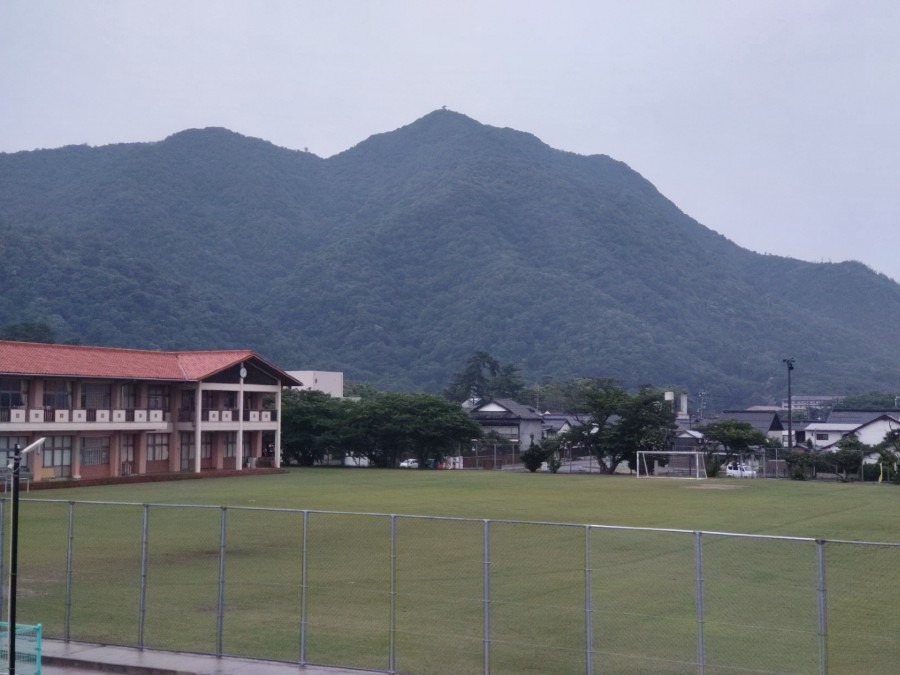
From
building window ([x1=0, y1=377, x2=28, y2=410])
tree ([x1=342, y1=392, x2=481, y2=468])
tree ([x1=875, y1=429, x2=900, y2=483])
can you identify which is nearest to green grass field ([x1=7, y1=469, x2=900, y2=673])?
building window ([x1=0, y1=377, x2=28, y2=410])

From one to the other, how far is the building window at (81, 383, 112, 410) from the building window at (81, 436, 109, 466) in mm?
1780

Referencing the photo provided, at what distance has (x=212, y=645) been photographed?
1437cm

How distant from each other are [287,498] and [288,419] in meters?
30.1

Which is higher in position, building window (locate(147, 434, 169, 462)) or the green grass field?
building window (locate(147, 434, 169, 462))

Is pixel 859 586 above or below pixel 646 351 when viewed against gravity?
below

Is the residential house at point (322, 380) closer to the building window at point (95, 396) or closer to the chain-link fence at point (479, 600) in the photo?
the building window at point (95, 396)

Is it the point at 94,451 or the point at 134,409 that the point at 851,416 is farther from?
the point at 94,451

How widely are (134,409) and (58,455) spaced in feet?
18.6

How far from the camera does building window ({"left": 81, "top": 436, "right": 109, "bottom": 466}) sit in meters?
53.1

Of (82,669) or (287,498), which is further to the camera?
(287,498)

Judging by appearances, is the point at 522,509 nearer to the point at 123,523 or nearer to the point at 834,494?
the point at 123,523

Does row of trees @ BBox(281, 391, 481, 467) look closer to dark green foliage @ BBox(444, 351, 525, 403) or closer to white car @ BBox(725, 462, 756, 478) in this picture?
white car @ BBox(725, 462, 756, 478)

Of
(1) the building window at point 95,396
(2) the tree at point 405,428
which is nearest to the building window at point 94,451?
(1) the building window at point 95,396

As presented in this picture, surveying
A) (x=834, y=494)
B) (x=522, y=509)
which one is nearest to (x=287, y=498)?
(x=522, y=509)
